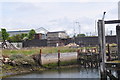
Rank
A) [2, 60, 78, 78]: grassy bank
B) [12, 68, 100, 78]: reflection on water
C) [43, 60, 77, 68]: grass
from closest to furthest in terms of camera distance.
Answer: [12, 68, 100, 78]: reflection on water → [2, 60, 78, 78]: grassy bank → [43, 60, 77, 68]: grass

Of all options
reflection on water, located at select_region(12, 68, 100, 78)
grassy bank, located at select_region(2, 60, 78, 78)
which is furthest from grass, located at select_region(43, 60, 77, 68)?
reflection on water, located at select_region(12, 68, 100, 78)

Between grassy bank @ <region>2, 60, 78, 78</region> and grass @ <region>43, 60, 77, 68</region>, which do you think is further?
grass @ <region>43, 60, 77, 68</region>

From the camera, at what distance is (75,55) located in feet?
144

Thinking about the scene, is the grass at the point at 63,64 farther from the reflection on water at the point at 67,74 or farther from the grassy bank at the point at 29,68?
the reflection on water at the point at 67,74

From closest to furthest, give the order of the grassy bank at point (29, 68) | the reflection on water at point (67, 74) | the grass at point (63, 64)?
the reflection on water at point (67, 74) → the grassy bank at point (29, 68) → the grass at point (63, 64)

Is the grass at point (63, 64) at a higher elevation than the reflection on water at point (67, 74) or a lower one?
higher

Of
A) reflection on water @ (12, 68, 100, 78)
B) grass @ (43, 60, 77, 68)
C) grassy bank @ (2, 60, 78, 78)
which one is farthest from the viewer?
grass @ (43, 60, 77, 68)

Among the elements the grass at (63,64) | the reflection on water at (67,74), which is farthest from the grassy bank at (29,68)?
the reflection on water at (67,74)

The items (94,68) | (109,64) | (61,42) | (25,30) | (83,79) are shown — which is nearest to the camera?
(109,64)

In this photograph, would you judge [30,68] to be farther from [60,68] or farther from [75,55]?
[75,55]

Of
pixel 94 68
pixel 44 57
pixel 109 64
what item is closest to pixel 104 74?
pixel 109 64

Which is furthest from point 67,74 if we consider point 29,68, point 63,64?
point 63,64

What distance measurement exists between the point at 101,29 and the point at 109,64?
2.83 m

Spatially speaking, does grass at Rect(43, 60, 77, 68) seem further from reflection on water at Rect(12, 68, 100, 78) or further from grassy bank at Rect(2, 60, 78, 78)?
reflection on water at Rect(12, 68, 100, 78)
